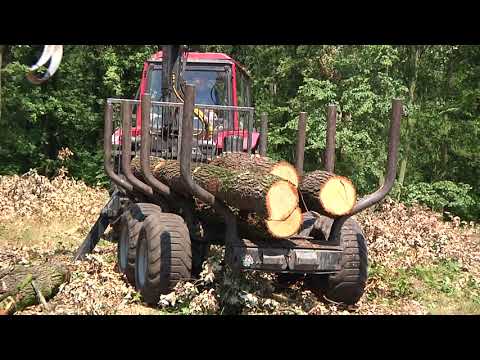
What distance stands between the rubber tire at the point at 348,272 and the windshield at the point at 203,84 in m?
4.31

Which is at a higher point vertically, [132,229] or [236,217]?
[236,217]

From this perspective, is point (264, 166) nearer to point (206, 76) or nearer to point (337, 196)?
point (337, 196)

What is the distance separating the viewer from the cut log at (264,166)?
6211mm

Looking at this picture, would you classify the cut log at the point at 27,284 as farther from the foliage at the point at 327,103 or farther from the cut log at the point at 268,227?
the foliage at the point at 327,103

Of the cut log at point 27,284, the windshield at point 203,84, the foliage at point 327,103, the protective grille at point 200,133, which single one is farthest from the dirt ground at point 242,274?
the foliage at point 327,103

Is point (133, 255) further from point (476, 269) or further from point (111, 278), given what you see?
point (476, 269)

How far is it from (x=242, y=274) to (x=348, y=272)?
43.0 inches

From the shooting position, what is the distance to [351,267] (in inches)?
274

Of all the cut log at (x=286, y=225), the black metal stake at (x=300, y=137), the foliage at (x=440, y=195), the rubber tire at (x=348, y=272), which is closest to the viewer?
the cut log at (x=286, y=225)

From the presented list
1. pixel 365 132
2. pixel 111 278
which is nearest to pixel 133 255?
pixel 111 278

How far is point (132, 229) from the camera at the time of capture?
7.67 meters

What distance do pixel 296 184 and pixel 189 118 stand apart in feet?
3.82

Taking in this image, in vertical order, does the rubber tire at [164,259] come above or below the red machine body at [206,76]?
below

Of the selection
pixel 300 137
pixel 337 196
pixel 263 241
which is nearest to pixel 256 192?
pixel 263 241
